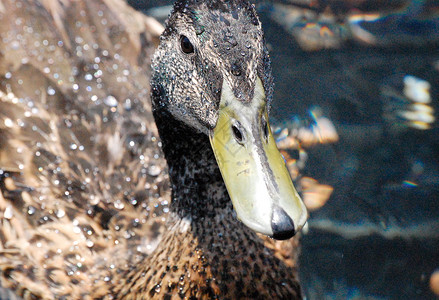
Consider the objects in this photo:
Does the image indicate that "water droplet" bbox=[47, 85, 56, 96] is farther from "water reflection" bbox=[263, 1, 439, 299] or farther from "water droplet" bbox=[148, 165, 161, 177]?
"water reflection" bbox=[263, 1, 439, 299]

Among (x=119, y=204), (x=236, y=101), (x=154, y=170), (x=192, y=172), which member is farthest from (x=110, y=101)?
(x=236, y=101)

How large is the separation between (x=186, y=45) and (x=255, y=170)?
547 millimetres

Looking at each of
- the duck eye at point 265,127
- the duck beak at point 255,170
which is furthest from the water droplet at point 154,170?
the duck eye at point 265,127

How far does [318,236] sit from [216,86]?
1408 mm

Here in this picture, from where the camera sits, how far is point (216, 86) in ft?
5.88

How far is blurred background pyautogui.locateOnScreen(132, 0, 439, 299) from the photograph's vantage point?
108 inches

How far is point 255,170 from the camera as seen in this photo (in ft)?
5.49

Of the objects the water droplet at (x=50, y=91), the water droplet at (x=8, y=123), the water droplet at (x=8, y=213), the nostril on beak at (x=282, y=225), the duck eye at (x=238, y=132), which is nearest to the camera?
the nostril on beak at (x=282, y=225)

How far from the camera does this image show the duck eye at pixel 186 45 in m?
1.89

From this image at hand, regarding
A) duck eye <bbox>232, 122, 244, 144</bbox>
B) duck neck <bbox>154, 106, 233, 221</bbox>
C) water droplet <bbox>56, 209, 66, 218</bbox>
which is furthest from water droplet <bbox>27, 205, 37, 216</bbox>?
duck eye <bbox>232, 122, 244, 144</bbox>

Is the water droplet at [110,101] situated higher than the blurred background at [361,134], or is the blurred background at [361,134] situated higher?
the water droplet at [110,101]

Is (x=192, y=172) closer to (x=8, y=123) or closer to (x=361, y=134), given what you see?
(x=8, y=123)

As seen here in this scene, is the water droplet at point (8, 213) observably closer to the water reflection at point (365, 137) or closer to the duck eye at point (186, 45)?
the duck eye at point (186, 45)

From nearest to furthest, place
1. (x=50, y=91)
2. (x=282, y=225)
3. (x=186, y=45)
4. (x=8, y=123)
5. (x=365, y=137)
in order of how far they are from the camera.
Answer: (x=282, y=225), (x=186, y=45), (x=8, y=123), (x=50, y=91), (x=365, y=137)
